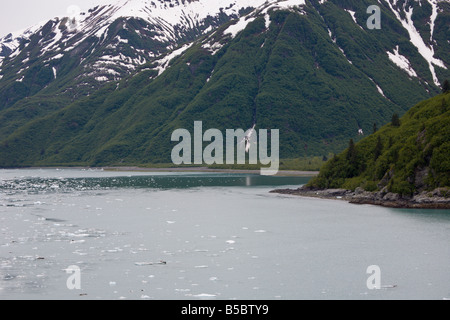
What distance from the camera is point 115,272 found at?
47.3 meters

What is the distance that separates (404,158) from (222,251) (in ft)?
186

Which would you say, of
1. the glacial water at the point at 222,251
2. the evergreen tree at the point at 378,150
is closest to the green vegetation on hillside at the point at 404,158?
the evergreen tree at the point at 378,150

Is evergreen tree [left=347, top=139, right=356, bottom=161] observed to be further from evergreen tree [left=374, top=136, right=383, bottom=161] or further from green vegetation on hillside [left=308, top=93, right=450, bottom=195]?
evergreen tree [left=374, top=136, right=383, bottom=161]

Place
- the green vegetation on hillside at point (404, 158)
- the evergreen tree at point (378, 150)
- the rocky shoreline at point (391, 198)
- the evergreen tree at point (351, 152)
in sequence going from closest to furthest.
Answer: the rocky shoreline at point (391, 198) < the green vegetation on hillside at point (404, 158) < the evergreen tree at point (378, 150) < the evergreen tree at point (351, 152)

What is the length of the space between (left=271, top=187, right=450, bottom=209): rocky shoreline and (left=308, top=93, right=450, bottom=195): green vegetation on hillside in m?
1.41

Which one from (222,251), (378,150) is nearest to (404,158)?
(378,150)

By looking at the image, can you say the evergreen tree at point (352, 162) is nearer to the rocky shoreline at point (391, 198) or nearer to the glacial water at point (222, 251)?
the rocky shoreline at point (391, 198)

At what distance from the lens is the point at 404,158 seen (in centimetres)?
10144

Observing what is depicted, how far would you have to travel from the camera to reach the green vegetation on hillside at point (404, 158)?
9581 centimetres

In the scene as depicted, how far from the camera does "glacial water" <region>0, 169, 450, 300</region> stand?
42531 mm

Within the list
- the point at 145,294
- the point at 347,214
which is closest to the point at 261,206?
the point at 347,214

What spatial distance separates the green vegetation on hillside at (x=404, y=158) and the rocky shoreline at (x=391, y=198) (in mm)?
1410

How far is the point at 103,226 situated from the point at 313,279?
126 ft
